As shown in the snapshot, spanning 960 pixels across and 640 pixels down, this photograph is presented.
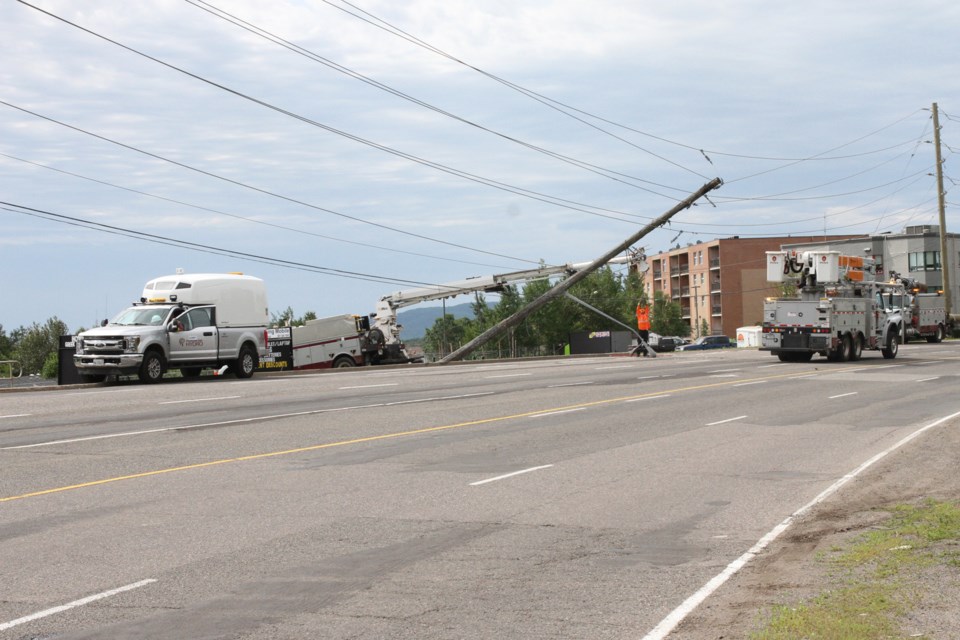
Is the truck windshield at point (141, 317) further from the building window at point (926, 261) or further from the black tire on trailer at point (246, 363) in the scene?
the building window at point (926, 261)

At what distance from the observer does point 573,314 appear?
12656 cm

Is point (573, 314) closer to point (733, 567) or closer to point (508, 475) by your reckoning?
point (508, 475)

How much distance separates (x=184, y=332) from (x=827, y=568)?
79.6 feet

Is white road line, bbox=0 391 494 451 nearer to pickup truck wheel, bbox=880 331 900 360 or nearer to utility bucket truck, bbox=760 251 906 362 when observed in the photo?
utility bucket truck, bbox=760 251 906 362

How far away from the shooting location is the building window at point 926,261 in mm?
108875

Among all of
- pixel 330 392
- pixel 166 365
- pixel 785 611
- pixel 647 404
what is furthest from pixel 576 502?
pixel 166 365

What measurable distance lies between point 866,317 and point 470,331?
97974mm

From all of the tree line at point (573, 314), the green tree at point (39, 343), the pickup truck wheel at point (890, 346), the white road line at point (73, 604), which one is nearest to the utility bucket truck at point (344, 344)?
the pickup truck wheel at point (890, 346)

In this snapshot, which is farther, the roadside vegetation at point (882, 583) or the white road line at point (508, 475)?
the white road line at point (508, 475)

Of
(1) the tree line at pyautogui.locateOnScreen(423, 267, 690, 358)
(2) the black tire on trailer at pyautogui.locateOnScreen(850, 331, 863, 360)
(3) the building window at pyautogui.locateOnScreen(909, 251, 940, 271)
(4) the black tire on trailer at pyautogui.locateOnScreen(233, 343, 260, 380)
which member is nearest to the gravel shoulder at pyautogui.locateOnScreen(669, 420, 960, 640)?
(4) the black tire on trailer at pyautogui.locateOnScreen(233, 343, 260, 380)

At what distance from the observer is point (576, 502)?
34.7ft

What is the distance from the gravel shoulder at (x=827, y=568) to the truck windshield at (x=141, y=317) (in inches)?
818

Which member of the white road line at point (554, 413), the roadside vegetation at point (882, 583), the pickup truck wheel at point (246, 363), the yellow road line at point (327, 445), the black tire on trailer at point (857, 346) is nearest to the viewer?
the roadside vegetation at point (882, 583)

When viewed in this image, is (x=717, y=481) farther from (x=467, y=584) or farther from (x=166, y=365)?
(x=166, y=365)
